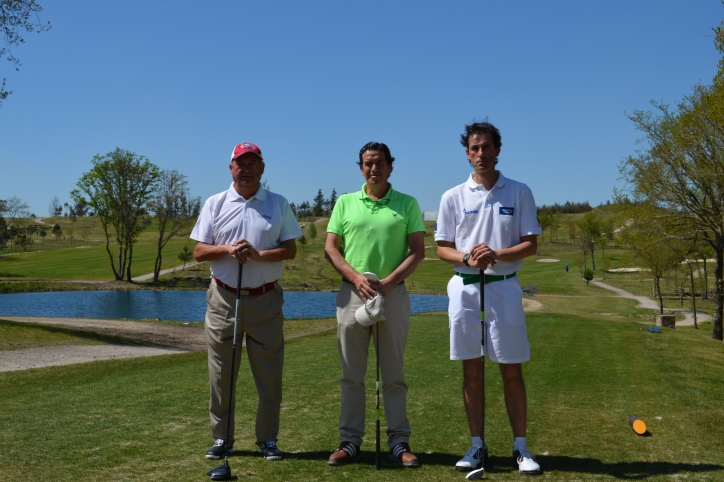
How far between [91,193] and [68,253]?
28.6 meters

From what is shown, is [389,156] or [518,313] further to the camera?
[389,156]

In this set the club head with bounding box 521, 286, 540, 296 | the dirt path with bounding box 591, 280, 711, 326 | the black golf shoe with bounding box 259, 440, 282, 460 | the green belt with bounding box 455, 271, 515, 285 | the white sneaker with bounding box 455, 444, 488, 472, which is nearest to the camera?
the white sneaker with bounding box 455, 444, 488, 472

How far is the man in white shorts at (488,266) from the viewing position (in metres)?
4.96

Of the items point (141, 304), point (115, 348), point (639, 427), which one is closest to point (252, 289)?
point (639, 427)

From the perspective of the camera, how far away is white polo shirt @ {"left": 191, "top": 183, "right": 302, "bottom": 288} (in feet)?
17.7

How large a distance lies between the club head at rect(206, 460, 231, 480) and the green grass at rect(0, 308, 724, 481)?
6.0 inches

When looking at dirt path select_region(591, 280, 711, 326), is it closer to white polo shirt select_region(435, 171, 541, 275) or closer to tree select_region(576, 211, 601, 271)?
tree select_region(576, 211, 601, 271)

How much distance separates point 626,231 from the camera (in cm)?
2781

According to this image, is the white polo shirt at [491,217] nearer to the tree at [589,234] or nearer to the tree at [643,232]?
the tree at [643,232]

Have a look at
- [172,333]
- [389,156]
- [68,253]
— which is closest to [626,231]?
[172,333]

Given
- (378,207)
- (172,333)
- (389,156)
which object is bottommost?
(172,333)

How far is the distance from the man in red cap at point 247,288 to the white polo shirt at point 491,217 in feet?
4.31

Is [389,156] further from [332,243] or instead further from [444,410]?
[444,410]

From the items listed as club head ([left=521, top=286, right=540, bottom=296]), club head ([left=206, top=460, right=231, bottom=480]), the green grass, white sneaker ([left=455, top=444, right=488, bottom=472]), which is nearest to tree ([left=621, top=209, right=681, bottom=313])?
the green grass
